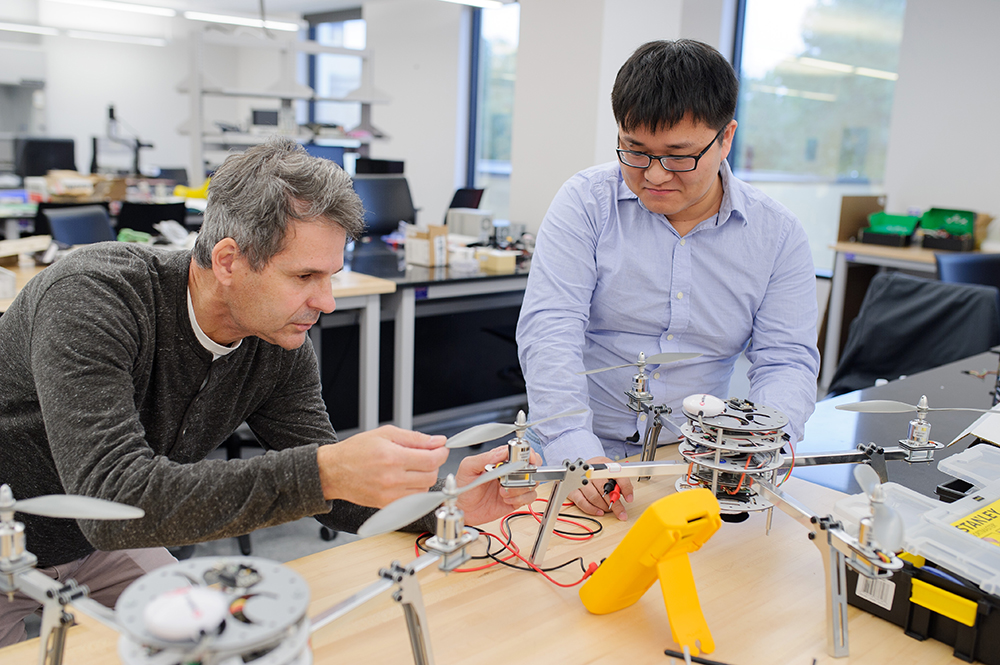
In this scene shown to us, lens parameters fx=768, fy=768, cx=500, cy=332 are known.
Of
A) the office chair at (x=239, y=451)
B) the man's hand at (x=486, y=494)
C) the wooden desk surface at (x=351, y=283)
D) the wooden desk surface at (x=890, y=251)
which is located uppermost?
the wooden desk surface at (x=890, y=251)

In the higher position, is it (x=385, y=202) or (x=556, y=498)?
(x=385, y=202)

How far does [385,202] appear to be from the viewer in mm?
4129

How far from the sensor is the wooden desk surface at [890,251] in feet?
13.9

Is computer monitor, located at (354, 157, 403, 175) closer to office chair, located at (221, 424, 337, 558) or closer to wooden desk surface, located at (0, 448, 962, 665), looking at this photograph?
office chair, located at (221, 424, 337, 558)

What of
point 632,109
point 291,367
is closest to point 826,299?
point 632,109

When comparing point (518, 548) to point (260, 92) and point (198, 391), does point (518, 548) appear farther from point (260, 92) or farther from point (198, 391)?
point (260, 92)

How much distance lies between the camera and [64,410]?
0.99 metres

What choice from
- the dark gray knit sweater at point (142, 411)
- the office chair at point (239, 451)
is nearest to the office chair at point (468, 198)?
the office chair at point (239, 451)

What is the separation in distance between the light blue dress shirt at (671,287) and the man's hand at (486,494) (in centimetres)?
40

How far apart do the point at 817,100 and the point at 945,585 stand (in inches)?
196

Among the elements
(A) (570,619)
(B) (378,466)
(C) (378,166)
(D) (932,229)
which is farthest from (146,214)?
(D) (932,229)

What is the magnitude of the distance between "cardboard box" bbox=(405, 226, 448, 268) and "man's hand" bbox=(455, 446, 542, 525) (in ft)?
8.19

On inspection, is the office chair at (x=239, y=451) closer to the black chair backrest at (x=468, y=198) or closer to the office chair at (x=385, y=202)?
the office chair at (x=385, y=202)

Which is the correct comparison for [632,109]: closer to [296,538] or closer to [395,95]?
[296,538]
